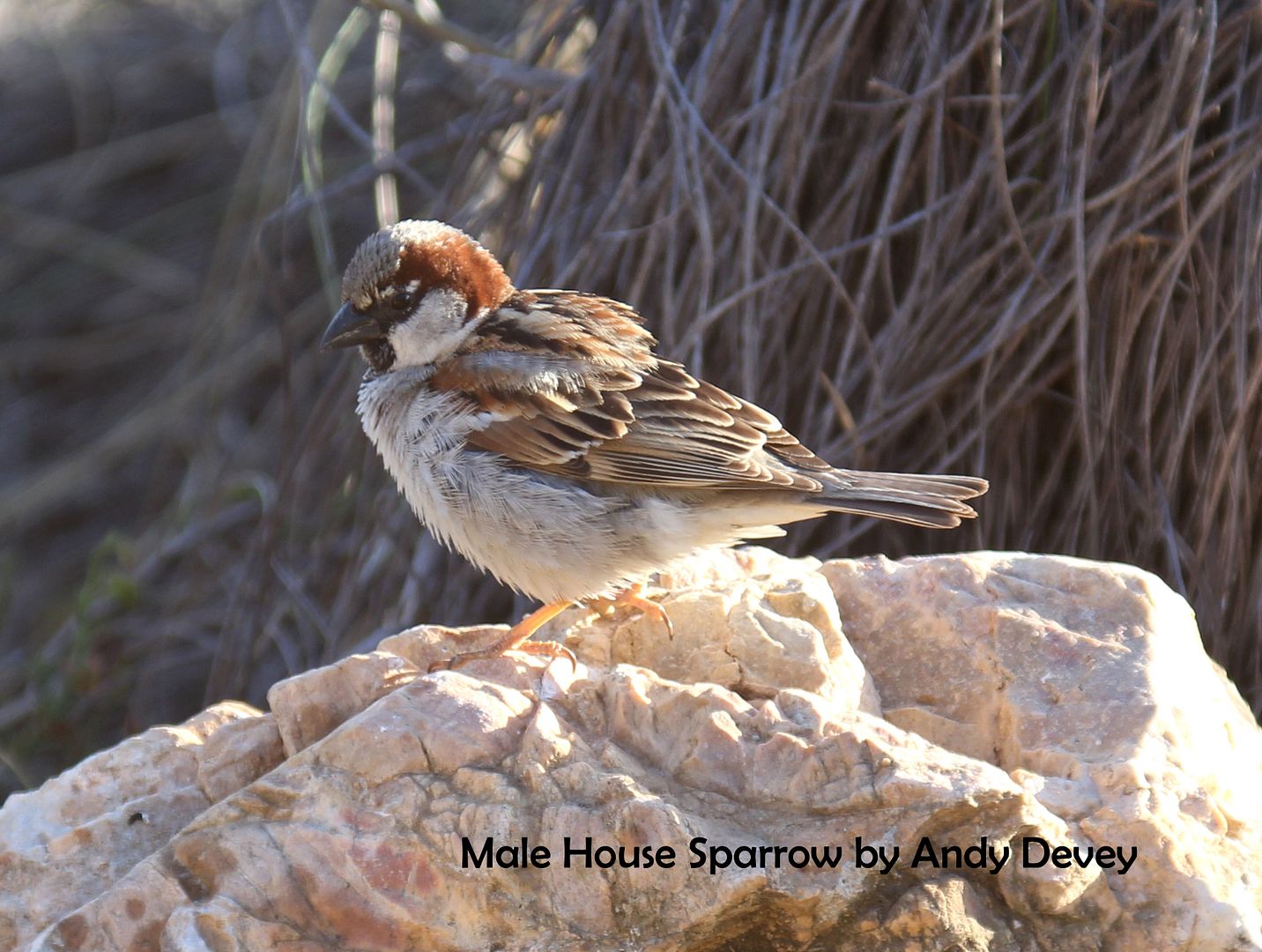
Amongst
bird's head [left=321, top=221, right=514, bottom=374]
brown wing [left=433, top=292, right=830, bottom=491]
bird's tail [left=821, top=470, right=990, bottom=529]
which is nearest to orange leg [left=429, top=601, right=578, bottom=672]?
brown wing [left=433, top=292, right=830, bottom=491]

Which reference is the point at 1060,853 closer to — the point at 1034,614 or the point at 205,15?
the point at 1034,614

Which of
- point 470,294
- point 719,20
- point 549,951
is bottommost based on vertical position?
point 549,951

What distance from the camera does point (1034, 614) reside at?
293 centimetres

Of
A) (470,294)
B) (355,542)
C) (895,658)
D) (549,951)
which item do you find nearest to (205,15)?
(355,542)

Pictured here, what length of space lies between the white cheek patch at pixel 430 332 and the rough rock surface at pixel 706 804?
1.15 meters

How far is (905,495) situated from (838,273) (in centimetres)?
129

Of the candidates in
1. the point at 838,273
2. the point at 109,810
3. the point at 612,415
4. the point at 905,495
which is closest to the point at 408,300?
the point at 612,415

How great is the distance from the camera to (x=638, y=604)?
321 centimetres

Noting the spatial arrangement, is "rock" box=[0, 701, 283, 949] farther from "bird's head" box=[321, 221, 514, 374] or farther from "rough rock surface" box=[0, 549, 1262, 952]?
"bird's head" box=[321, 221, 514, 374]

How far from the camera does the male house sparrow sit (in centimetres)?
338

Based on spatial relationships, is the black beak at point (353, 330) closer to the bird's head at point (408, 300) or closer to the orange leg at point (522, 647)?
the bird's head at point (408, 300)

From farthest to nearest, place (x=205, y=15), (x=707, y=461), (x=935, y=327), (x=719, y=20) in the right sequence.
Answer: (x=205, y=15), (x=719, y=20), (x=935, y=327), (x=707, y=461)

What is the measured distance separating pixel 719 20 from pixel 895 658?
2451mm

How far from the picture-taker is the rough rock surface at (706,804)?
88.7 inches
